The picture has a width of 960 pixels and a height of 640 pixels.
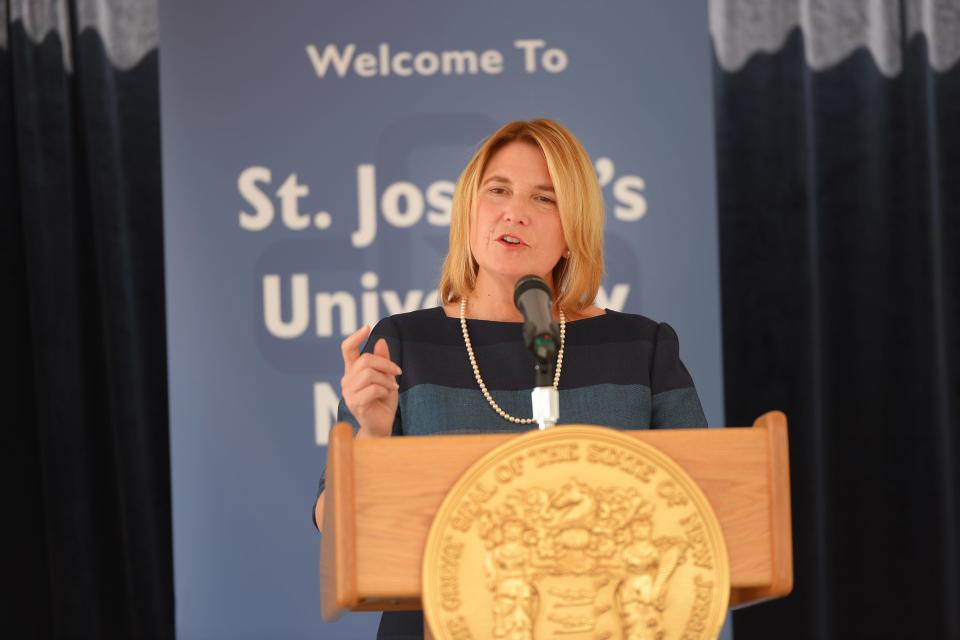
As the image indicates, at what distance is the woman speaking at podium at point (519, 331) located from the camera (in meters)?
1.92

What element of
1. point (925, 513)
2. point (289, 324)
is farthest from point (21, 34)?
point (925, 513)

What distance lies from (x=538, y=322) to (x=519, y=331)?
684mm

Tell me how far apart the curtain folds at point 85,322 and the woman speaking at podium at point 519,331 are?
220 cm

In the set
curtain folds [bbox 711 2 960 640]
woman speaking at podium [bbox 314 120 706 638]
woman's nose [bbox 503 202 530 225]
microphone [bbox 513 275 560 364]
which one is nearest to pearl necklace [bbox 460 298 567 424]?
woman speaking at podium [bbox 314 120 706 638]

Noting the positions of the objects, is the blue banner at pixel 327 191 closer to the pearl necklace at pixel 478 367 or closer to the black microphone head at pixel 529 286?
the pearl necklace at pixel 478 367

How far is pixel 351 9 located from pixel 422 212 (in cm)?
68

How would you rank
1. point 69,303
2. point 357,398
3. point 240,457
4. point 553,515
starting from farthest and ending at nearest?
1. point 69,303
2. point 240,457
3. point 357,398
4. point 553,515

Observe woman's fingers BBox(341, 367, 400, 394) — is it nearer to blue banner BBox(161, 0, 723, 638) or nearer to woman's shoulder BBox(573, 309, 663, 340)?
woman's shoulder BBox(573, 309, 663, 340)

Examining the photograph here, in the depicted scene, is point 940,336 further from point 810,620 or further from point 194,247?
point 194,247

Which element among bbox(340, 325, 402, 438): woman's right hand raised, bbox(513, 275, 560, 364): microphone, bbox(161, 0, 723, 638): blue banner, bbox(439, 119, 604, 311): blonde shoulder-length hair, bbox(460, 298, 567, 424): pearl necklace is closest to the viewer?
bbox(513, 275, 560, 364): microphone

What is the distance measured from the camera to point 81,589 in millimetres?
3945

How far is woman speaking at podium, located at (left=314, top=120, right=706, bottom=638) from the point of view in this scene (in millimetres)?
1924

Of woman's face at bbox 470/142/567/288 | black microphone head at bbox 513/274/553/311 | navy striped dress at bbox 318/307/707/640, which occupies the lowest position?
navy striped dress at bbox 318/307/707/640

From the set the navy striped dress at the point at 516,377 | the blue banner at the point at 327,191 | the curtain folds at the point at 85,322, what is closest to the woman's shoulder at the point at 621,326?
the navy striped dress at the point at 516,377
